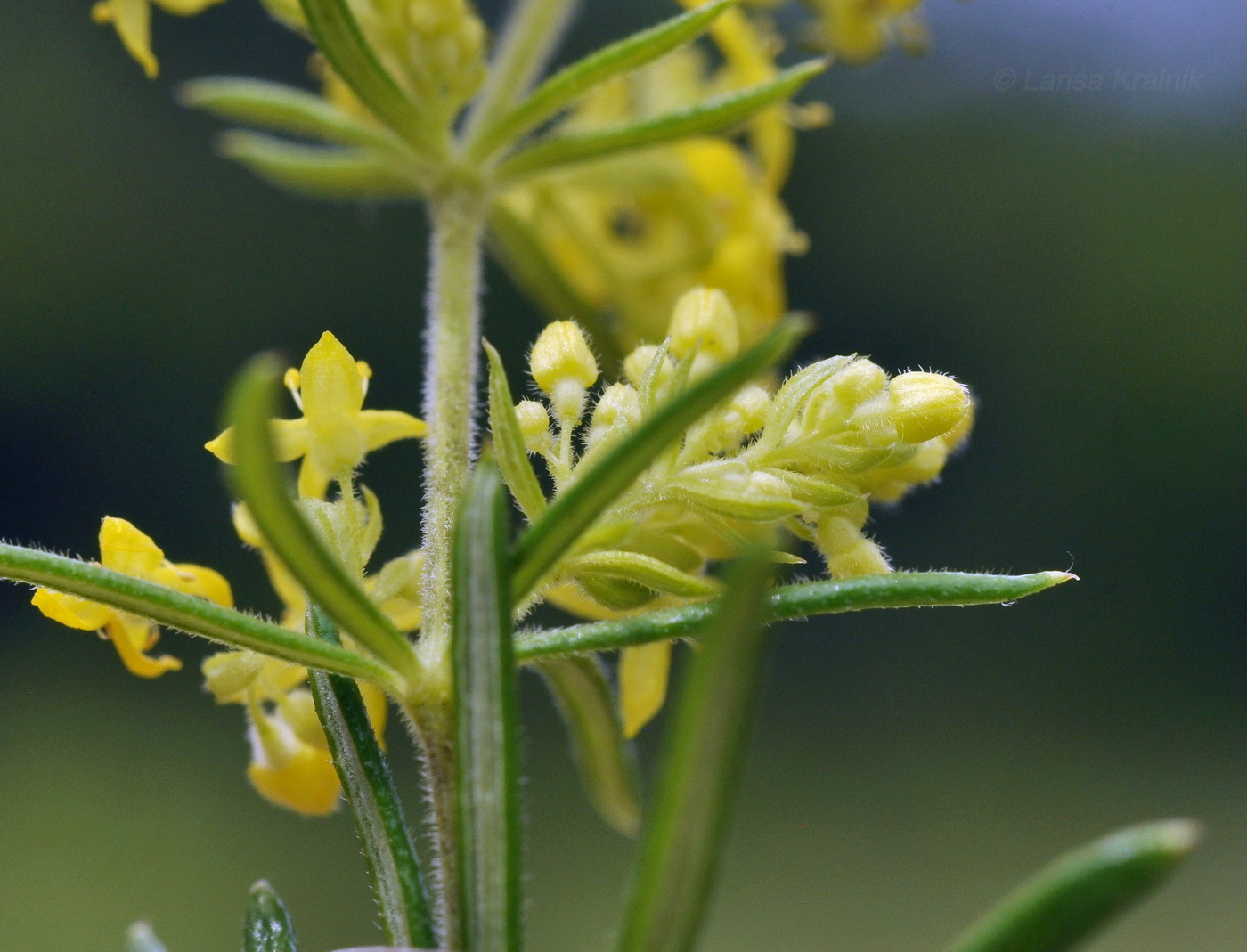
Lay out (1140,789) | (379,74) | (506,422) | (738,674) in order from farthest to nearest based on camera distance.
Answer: (1140,789) < (379,74) < (506,422) < (738,674)

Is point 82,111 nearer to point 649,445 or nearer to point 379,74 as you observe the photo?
point 379,74

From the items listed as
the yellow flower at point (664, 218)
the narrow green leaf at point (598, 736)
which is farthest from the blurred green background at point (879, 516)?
the narrow green leaf at point (598, 736)

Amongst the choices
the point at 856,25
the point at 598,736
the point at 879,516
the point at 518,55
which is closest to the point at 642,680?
the point at 598,736

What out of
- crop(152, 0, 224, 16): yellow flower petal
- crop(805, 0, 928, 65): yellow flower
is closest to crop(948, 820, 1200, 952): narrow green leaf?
crop(152, 0, 224, 16): yellow flower petal

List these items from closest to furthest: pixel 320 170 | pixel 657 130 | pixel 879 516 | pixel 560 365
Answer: pixel 560 365 → pixel 657 130 → pixel 320 170 → pixel 879 516

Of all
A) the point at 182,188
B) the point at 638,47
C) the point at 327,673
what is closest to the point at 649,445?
the point at 327,673

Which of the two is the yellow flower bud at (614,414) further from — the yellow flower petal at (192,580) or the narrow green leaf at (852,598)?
the yellow flower petal at (192,580)

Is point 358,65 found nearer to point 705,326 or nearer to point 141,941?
point 705,326
